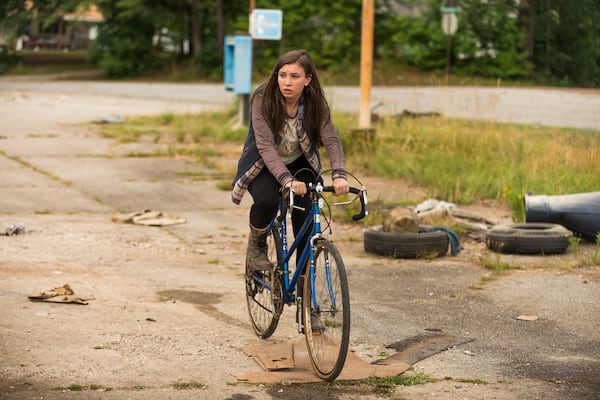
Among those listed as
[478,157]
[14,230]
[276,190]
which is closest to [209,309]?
[276,190]

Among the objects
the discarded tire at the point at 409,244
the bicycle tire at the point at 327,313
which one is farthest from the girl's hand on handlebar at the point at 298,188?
the discarded tire at the point at 409,244

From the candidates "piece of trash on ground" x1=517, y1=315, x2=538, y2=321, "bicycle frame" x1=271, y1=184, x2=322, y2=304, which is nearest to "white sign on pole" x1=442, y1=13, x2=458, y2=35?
"piece of trash on ground" x1=517, y1=315, x2=538, y2=321

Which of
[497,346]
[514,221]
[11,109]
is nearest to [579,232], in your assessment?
[514,221]

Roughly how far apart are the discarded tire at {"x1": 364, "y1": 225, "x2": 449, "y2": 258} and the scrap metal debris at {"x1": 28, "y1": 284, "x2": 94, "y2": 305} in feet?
9.23

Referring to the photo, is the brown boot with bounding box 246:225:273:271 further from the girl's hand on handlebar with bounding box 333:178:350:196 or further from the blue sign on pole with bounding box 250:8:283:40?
the blue sign on pole with bounding box 250:8:283:40

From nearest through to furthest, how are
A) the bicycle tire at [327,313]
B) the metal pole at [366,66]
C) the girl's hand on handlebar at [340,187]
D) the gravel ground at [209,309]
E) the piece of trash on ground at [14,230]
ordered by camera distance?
the bicycle tire at [327,313] → the gravel ground at [209,309] → the girl's hand on handlebar at [340,187] → the piece of trash on ground at [14,230] → the metal pole at [366,66]

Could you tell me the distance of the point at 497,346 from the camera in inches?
254

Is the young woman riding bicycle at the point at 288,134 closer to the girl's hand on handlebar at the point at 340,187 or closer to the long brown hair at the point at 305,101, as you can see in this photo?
the long brown hair at the point at 305,101

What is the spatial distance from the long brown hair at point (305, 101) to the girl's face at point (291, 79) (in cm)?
3

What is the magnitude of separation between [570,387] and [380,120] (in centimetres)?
1187

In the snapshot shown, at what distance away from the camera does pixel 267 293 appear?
642 cm

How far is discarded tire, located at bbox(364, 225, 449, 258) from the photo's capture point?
30.0 ft

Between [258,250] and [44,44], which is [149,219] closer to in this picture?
[258,250]

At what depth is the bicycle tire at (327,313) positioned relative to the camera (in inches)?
211
